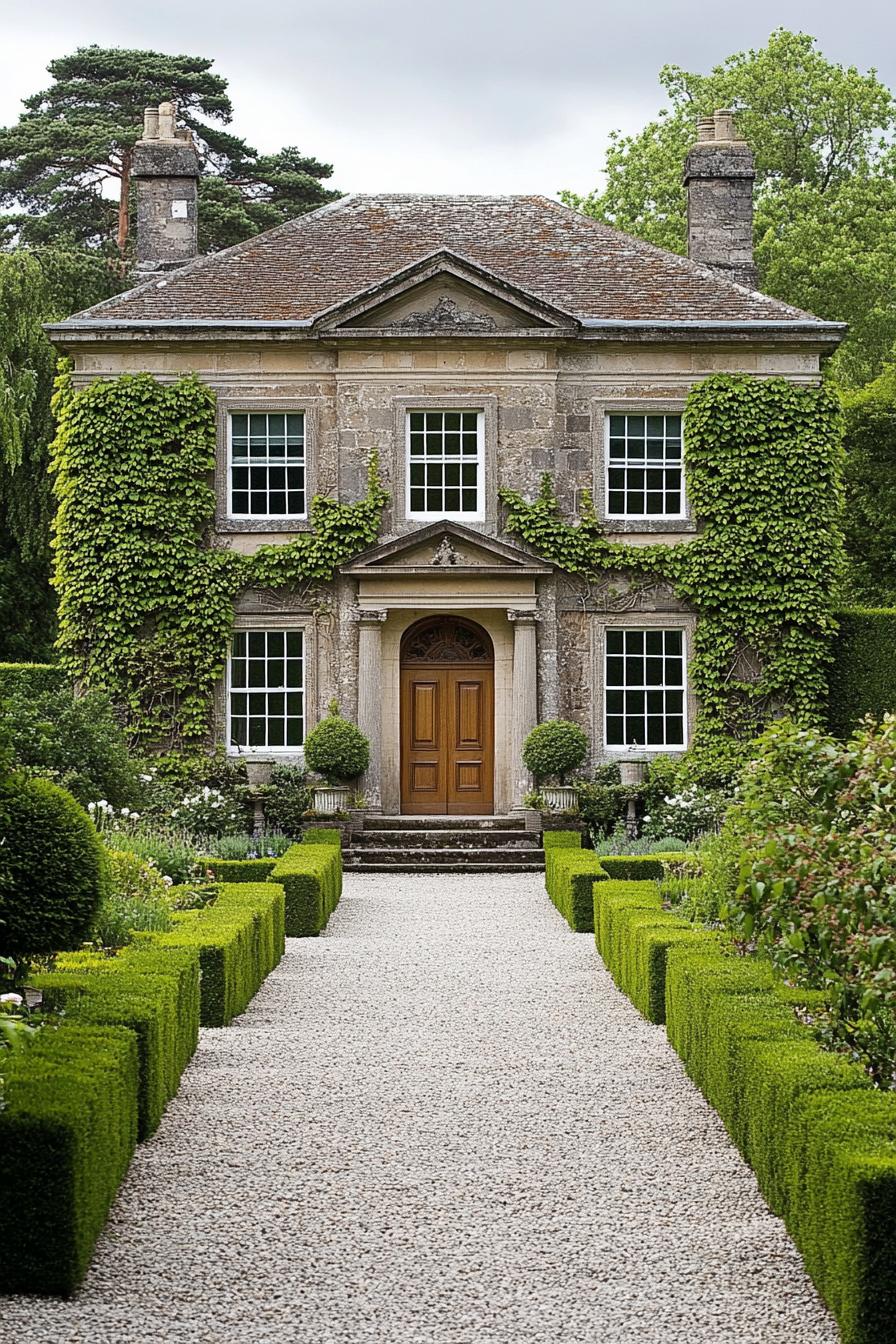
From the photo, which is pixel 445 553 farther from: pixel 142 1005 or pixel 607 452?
pixel 142 1005

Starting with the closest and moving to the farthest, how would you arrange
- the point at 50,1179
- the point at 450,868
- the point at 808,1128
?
the point at 50,1179 → the point at 808,1128 → the point at 450,868

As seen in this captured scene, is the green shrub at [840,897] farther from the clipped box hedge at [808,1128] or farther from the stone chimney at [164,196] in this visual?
the stone chimney at [164,196]

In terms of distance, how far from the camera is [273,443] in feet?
71.4

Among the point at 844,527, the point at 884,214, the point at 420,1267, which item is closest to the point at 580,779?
the point at 844,527

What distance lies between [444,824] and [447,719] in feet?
5.61

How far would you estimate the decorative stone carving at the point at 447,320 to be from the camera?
21.3 metres

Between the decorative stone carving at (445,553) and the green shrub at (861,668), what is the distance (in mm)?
4998

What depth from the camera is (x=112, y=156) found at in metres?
36.1

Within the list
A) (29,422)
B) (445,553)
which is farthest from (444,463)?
(29,422)

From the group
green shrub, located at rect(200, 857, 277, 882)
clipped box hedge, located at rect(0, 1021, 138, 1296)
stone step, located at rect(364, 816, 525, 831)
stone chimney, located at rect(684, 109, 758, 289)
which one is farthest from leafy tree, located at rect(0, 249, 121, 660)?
clipped box hedge, located at rect(0, 1021, 138, 1296)

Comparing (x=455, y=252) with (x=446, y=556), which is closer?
(x=446, y=556)

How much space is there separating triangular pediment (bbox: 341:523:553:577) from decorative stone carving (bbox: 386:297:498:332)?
2.45m

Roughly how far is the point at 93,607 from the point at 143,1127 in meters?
14.8

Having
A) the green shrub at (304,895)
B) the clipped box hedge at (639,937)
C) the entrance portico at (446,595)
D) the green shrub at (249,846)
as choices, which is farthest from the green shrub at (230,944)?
the entrance portico at (446,595)
